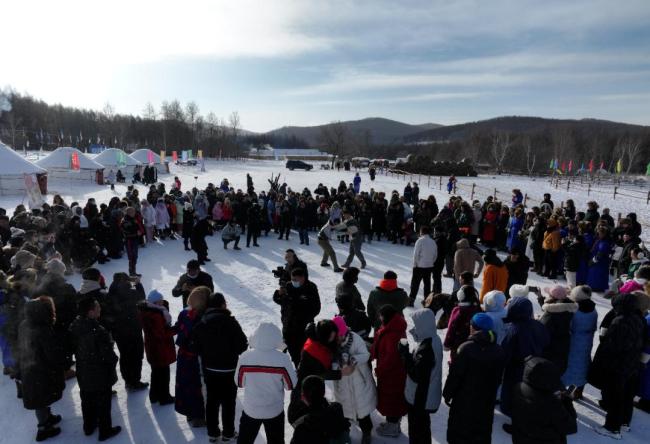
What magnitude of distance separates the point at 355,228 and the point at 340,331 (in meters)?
5.75

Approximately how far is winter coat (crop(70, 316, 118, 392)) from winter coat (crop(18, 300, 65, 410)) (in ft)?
1.02

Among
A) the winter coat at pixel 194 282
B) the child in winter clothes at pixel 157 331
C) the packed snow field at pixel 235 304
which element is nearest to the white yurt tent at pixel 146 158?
the packed snow field at pixel 235 304

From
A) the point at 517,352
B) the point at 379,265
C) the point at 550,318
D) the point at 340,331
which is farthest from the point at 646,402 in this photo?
the point at 379,265

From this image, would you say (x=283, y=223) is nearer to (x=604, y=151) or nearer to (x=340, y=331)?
(x=340, y=331)

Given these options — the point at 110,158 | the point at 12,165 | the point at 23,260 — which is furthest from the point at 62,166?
the point at 23,260

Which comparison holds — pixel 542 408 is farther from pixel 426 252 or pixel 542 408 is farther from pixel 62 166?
pixel 62 166

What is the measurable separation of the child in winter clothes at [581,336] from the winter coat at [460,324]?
1.11 m

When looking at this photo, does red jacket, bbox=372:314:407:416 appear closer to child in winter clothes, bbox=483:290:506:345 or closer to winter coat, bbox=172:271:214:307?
child in winter clothes, bbox=483:290:506:345

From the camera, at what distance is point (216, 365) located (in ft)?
11.8

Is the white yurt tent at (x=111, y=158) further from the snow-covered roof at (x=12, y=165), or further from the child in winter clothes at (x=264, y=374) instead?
the child in winter clothes at (x=264, y=374)

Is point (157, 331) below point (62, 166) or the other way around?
below

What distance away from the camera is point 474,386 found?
3258 mm

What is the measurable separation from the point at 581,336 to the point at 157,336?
4534 mm

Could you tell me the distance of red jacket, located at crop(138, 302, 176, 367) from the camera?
171 inches
